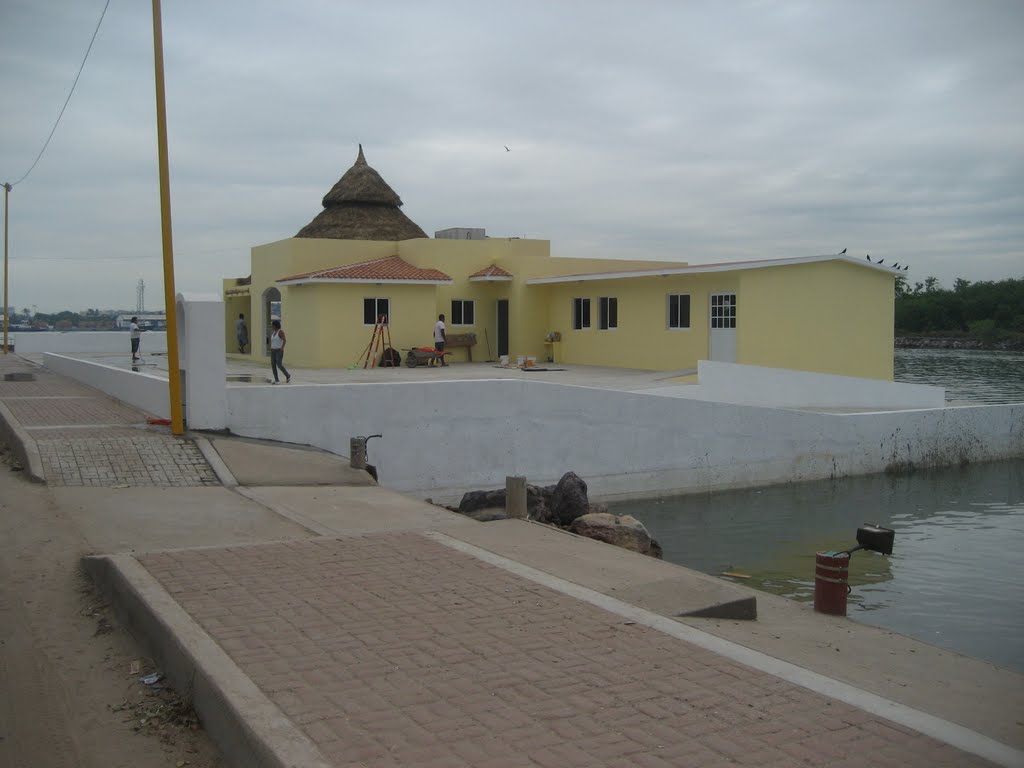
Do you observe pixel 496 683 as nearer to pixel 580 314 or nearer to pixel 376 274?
pixel 376 274

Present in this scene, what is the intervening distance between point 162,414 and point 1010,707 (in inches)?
503

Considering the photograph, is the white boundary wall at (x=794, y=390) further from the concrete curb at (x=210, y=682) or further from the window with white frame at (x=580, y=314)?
the concrete curb at (x=210, y=682)

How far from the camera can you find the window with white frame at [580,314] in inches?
1248

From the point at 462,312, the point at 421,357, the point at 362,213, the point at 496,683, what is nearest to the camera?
the point at 496,683

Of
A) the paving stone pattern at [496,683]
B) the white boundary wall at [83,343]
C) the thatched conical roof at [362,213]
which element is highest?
the thatched conical roof at [362,213]

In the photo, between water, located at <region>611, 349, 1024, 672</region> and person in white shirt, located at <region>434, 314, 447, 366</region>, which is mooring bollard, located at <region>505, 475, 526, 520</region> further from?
person in white shirt, located at <region>434, 314, 447, 366</region>

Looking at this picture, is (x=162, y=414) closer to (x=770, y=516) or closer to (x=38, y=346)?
(x=770, y=516)

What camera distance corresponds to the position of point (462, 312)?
3288cm

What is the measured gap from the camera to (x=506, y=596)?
7176 mm

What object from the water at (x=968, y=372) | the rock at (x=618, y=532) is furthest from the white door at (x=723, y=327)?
the rock at (x=618, y=532)

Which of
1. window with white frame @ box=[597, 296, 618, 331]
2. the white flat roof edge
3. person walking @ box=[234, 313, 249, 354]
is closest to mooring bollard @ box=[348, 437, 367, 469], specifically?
the white flat roof edge

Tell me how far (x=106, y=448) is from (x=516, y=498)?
5.96 meters

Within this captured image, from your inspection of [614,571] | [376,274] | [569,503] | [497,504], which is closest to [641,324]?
[376,274]

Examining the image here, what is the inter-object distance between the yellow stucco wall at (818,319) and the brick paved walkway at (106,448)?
16.2 metres
